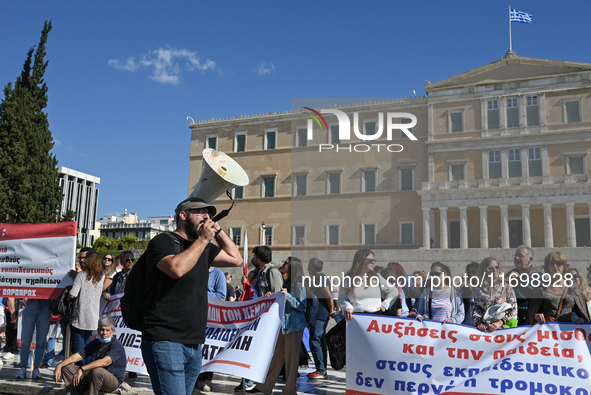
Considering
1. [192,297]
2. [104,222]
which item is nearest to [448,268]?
[192,297]

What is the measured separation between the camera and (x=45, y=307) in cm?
717

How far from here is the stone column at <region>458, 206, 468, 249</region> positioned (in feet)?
19.3

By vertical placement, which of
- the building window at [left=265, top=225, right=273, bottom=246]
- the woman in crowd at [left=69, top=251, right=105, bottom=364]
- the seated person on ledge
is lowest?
the seated person on ledge

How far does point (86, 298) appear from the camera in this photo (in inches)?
255

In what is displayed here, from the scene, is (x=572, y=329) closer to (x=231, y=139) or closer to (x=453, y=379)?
(x=453, y=379)

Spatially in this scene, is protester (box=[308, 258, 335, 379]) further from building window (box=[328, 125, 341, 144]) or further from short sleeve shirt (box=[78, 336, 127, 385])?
short sleeve shirt (box=[78, 336, 127, 385])

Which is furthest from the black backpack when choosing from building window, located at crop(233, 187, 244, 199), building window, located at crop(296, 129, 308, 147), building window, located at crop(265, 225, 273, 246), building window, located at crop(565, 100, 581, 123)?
building window, located at crop(233, 187, 244, 199)

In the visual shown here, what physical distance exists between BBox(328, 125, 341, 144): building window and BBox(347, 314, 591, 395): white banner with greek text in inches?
103

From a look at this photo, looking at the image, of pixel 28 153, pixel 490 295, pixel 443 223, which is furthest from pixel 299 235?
pixel 28 153

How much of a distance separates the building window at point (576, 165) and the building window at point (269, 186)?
3404 centimetres

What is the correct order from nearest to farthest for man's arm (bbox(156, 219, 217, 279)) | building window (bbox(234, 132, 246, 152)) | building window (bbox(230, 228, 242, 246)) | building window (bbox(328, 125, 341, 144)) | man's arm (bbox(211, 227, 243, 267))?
man's arm (bbox(156, 219, 217, 279))
man's arm (bbox(211, 227, 243, 267))
building window (bbox(328, 125, 341, 144))
building window (bbox(234, 132, 246, 152))
building window (bbox(230, 228, 242, 246))

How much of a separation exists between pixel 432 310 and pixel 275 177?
3403 cm

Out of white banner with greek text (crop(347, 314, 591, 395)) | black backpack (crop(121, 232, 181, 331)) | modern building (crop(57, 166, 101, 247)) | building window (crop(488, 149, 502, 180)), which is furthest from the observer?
modern building (crop(57, 166, 101, 247))

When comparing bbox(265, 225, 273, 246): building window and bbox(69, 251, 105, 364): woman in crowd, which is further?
bbox(265, 225, 273, 246): building window
